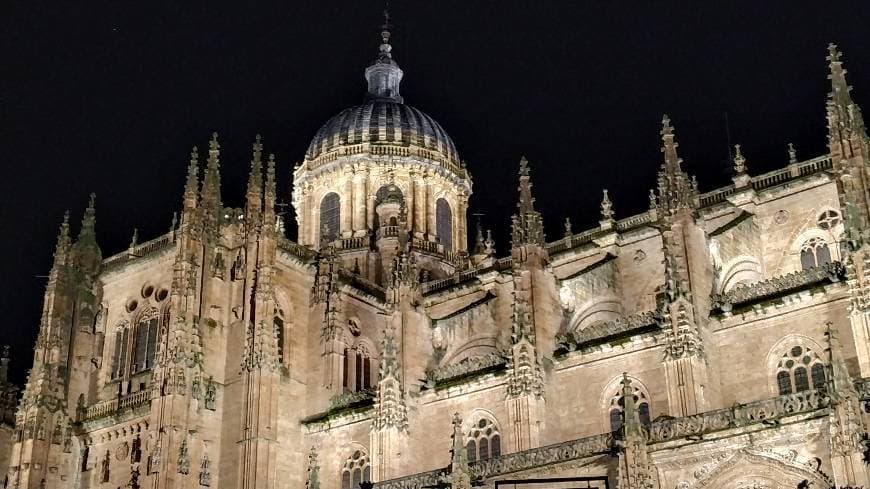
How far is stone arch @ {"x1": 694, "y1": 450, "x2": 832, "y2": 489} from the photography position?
25.6 m

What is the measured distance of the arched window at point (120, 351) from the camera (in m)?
45.4

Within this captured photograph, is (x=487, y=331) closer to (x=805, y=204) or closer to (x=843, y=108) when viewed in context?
(x=805, y=204)

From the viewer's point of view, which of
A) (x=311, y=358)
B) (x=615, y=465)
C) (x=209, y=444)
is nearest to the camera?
(x=615, y=465)

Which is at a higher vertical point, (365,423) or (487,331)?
(487,331)

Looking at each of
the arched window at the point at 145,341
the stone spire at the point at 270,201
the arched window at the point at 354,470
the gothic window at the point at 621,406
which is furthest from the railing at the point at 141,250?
the gothic window at the point at 621,406

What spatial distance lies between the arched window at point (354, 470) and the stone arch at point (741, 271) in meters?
14.9

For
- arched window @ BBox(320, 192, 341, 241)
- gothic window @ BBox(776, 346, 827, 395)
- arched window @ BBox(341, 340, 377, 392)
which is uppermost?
arched window @ BBox(320, 192, 341, 241)

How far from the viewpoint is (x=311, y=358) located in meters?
43.5

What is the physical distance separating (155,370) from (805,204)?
2496 cm

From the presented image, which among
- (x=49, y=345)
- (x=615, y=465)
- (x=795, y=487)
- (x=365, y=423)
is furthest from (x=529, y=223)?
(x=49, y=345)

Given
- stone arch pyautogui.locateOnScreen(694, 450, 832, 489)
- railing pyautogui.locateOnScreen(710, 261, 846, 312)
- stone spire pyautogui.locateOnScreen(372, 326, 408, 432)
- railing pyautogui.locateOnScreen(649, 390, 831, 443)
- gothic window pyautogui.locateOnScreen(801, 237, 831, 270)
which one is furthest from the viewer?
gothic window pyautogui.locateOnScreen(801, 237, 831, 270)

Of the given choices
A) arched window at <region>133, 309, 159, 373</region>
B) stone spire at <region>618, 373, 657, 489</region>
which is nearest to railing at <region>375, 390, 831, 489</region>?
stone spire at <region>618, 373, 657, 489</region>

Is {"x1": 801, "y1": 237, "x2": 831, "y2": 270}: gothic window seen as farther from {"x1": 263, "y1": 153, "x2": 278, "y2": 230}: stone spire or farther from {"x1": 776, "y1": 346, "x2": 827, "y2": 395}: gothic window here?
{"x1": 263, "y1": 153, "x2": 278, "y2": 230}: stone spire

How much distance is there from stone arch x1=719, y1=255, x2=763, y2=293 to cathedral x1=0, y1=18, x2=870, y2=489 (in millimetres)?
81
